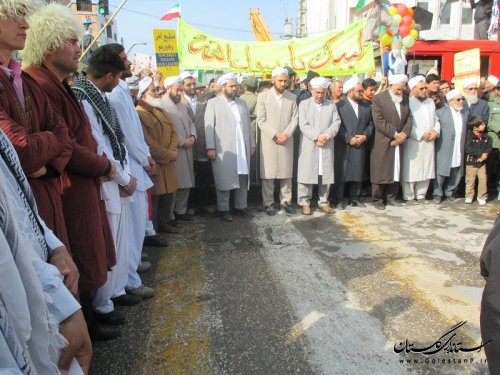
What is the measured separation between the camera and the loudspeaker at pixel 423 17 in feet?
48.1

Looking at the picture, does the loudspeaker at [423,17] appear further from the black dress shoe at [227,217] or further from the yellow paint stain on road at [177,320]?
the yellow paint stain on road at [177,320]

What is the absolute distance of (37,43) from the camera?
2.44 metres

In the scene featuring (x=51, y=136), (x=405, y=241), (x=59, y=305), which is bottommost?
(x=405, y=241)

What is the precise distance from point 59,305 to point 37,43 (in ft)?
5.60

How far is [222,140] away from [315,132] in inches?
51.8

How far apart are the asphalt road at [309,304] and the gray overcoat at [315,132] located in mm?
1010

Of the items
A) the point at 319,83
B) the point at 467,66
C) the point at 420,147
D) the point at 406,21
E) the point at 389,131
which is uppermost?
the point at 406,21

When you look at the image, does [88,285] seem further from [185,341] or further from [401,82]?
[401,82]

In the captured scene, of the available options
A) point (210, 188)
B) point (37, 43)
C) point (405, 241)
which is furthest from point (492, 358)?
point (210, 188)

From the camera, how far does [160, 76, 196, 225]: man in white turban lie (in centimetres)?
573

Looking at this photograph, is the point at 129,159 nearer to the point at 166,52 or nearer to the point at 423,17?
the point at 166,52

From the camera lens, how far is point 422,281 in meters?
3.87

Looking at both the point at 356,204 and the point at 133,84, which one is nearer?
the point at 133,84

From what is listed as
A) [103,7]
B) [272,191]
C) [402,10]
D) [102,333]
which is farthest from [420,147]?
[103,7]
